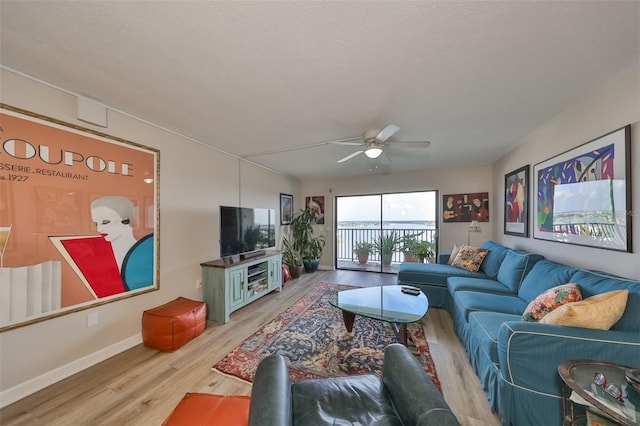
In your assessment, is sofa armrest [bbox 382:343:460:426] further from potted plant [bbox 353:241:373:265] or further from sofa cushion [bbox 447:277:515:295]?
potted plant [bbox 353:241:373:265]

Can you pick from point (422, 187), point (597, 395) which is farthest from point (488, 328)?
point (422, 187)

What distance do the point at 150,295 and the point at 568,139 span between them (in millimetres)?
4585

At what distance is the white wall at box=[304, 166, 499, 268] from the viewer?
14.0 feet

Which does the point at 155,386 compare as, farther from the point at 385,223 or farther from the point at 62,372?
the point at 385,223

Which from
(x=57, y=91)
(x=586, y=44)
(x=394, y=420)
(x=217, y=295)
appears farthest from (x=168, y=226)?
(x=586, y=44)

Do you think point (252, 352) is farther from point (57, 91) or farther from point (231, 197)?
point (57, 91)

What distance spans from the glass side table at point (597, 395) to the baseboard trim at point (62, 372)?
10.8 feet

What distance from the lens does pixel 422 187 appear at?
4699mm

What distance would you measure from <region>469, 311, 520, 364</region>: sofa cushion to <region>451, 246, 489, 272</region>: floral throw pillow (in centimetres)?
144

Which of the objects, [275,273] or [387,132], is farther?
[275,273]

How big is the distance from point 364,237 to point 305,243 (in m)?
1.75

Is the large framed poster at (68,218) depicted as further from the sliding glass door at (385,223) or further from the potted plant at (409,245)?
the potted plant at (409,245)

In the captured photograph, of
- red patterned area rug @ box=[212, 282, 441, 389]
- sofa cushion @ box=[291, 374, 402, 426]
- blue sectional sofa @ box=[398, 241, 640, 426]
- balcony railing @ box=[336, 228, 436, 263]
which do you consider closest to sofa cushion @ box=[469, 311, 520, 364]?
blue sectional sofa @ box=[398, 241, 640, 426]

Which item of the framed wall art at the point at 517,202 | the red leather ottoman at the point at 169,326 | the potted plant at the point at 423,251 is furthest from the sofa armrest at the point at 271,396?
the potted plant at the point at 423,251
